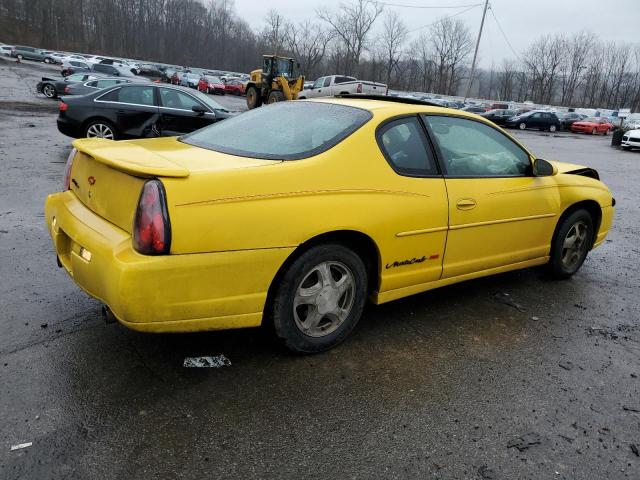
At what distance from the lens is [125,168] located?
2.61 m

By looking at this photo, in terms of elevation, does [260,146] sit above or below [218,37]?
below

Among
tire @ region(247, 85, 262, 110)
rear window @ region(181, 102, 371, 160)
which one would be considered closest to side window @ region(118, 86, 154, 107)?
rear window @ region(181, 102, 371, 160)

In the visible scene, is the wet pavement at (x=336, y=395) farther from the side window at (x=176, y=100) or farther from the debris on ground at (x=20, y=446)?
the side window at (x=176, y=100)

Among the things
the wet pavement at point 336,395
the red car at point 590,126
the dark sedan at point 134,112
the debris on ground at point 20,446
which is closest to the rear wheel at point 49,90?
the dark sedan at point 134,112

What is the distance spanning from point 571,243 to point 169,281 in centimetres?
380

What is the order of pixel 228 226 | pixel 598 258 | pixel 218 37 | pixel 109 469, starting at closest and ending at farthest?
pixel 109 469
pixel 228 226
pixel 598 258
pixel 218 37

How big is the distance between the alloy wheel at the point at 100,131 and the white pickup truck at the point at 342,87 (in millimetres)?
18046

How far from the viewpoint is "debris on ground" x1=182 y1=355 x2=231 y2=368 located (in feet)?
9.72

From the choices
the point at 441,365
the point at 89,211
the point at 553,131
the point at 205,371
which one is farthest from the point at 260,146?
the point at 553,131

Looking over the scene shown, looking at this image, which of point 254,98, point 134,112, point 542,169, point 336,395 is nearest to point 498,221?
point 542,169

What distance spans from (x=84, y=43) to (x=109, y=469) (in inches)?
4166

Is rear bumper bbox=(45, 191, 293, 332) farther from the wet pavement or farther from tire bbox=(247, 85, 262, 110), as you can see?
tire bbox=(247, 85, 262, 110)

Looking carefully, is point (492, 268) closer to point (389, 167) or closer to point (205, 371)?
point (389, 167)

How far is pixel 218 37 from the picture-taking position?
10350 centimetres
